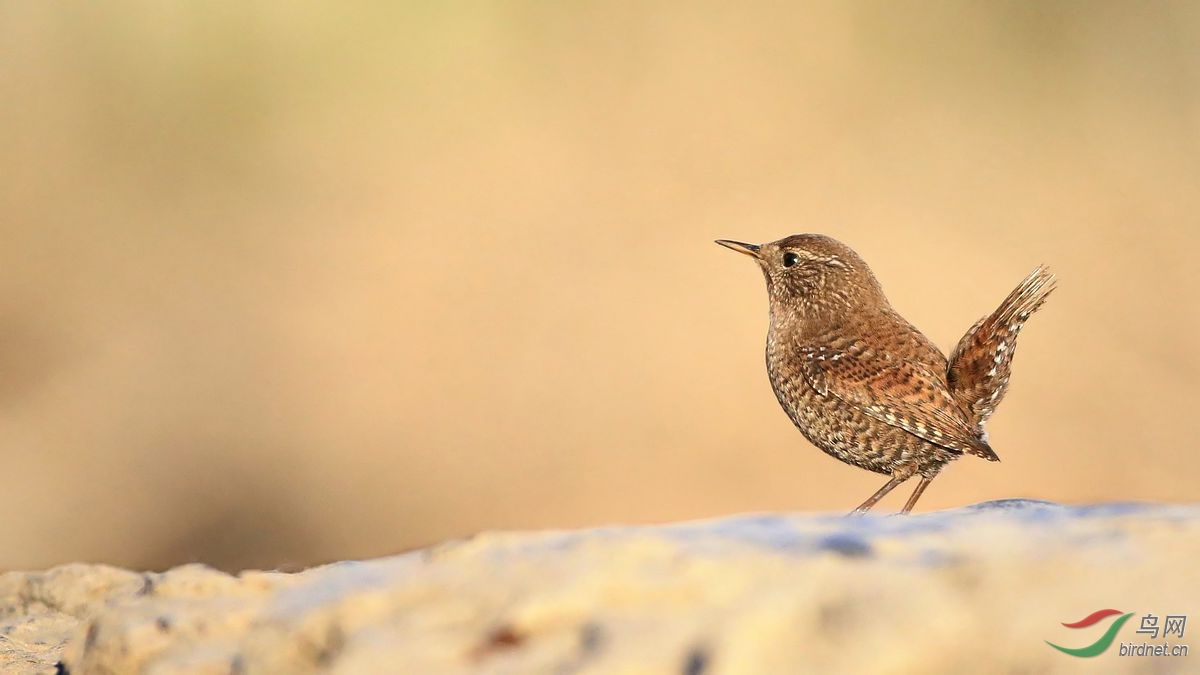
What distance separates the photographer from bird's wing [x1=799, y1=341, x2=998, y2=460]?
3309 millimetres

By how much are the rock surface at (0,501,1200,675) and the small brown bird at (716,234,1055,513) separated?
1196mm

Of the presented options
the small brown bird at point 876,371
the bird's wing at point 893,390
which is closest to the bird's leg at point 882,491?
the small brown bird at point 876,371

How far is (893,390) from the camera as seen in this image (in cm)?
341

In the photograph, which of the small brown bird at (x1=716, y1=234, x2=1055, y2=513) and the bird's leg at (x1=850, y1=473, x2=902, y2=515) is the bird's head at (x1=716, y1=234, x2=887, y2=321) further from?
the bird's leg at (x1=850, y1=473, x2=902, y2=515)

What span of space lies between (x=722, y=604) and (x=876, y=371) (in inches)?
72.3

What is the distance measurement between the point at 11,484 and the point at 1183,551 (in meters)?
6.47

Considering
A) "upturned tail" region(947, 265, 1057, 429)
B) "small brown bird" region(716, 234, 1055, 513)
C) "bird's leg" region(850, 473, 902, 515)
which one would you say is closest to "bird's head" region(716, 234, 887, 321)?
"small brown bird" region(716, 234, 1055, 513)

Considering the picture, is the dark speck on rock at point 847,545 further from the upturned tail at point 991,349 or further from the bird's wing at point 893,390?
the upturned tail at point 991,349
